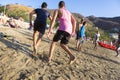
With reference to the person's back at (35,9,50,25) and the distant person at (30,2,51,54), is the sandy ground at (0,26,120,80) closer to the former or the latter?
the distant person at (30,2,51,54)

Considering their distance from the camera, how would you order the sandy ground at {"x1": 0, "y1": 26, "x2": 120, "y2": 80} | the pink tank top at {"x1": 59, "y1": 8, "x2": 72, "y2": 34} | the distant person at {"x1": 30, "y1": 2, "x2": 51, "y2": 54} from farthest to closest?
1. the distant person at {"x1": 30, "y1": 2, "x2": 51, "y2": 54}
2. the pink tank top at {"x1": 59, "y1": 8, "x2": 72, "y2": 34}
3. the sandy ground at {"x1": 0, "y1": 26, "x2": 120, "y2": 80}

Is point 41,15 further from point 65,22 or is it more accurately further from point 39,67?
point 39,67

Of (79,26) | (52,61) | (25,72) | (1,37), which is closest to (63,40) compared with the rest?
(52,61)

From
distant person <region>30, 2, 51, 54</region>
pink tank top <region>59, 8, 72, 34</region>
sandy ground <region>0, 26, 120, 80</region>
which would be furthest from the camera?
distant person <region>30, 2, 51, 54</region>

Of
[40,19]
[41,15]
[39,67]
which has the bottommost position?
[39,67]

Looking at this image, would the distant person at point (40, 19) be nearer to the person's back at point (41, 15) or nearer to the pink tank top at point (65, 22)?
the person's back at point (41, 15)

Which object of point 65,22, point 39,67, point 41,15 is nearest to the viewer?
point 39,67

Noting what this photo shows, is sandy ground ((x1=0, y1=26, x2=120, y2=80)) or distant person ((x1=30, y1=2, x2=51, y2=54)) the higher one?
distant person ((x1=30, y1=2, x2=51, y2=54))

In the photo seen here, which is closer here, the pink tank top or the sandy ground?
the sandy ground

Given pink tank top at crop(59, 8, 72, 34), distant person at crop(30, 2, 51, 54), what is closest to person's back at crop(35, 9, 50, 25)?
distant person at crop(30, 2, 51, 54)

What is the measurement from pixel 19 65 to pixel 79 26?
6599mm

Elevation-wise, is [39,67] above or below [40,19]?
below

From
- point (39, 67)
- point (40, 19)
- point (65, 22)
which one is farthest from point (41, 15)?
point (39, 67)

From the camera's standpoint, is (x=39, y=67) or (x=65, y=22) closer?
(x=39, y=67)
